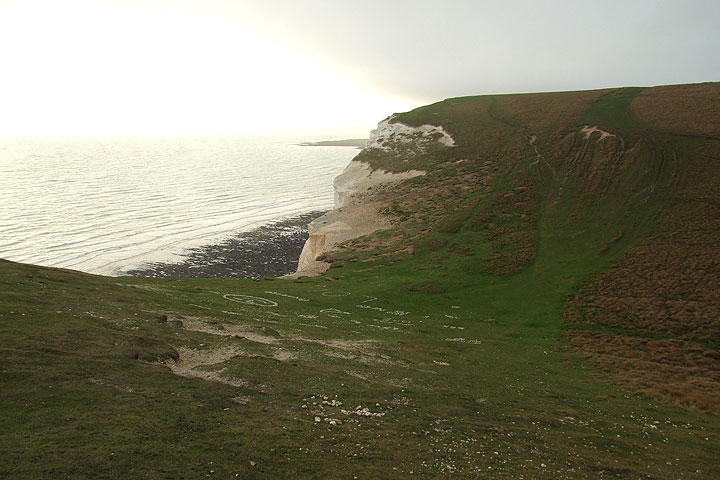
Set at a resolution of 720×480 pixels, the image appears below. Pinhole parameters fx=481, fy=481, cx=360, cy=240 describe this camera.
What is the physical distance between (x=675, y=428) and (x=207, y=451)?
2210 centimetres

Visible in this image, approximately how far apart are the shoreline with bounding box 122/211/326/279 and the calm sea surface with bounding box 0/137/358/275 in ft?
9.46

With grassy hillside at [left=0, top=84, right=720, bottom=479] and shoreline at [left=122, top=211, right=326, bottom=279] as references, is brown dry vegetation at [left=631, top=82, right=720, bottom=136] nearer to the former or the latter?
grassy hillside at [left=0, top=84, right=720, bottom=479]

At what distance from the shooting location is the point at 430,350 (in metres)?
34.8

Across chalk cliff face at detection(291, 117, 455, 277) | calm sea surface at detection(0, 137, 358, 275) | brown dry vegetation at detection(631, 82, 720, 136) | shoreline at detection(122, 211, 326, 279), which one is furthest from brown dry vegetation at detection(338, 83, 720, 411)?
calm sea surface at detection(0, 137, 358, 275)

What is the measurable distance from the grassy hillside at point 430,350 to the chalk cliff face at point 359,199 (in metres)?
4.49

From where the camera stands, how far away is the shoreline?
72.6m

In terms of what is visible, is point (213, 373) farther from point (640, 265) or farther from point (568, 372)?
point (640, 265)

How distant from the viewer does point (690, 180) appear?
67.9m

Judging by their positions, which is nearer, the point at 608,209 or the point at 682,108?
the point at 608,209

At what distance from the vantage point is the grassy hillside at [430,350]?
1565 cm

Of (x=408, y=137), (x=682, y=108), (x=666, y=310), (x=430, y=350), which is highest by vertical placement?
(x=682, y=108)

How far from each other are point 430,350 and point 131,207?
3847 inches

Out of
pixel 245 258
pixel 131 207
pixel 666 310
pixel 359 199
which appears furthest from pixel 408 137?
pixel 666 310

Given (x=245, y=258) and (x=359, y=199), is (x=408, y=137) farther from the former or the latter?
(x=245, y=258)
